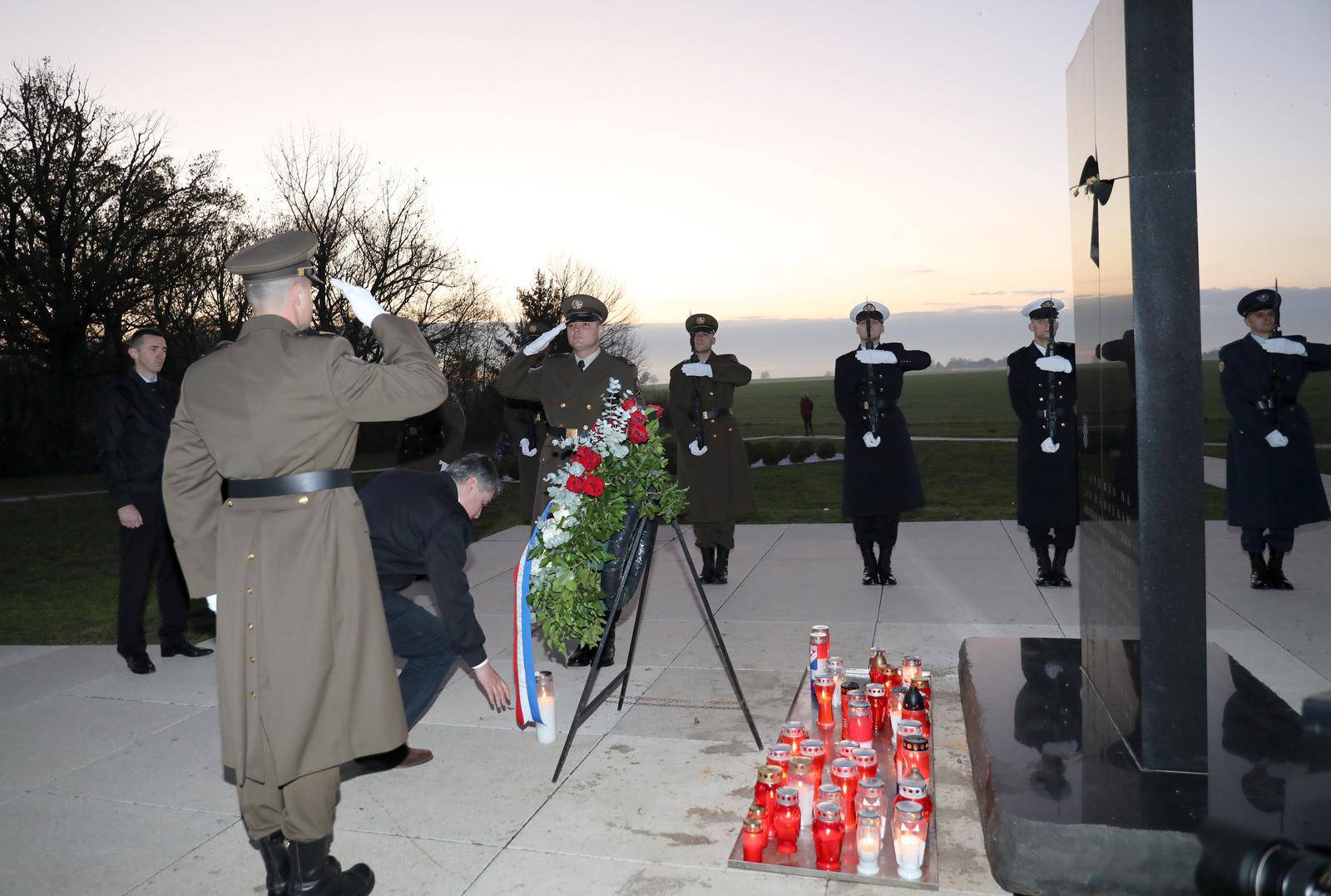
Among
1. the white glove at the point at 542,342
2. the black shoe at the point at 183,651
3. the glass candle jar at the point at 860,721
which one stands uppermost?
the white glove at the point at 542,342

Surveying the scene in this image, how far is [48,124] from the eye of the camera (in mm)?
25188

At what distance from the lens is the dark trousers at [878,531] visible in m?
7.48

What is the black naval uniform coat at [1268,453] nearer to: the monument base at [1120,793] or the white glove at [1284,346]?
the white glove at [1284,346]

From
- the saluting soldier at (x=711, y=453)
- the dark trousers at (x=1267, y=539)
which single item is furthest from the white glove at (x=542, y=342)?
the dark trousers at (x=1267, y=539)

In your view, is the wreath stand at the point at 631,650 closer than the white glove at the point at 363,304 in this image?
No

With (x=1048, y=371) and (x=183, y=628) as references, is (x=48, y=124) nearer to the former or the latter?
(x=183, y=628)

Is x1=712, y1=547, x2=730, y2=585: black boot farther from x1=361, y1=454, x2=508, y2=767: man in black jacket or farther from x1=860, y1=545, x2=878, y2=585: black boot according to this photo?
x1=361, y1=454, x2=508, y2=767: man in black jacket

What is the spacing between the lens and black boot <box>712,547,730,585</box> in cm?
773

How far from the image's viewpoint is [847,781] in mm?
3297

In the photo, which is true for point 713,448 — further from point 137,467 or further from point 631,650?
point 137,467

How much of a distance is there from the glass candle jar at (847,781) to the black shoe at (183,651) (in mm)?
4327

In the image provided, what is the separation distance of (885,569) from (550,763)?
397 centimetres

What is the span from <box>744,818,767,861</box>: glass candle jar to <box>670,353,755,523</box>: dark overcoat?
466 cm

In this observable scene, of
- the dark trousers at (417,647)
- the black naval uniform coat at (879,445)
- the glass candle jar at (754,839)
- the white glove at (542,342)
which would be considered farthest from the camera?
the black naval uniform coat at (879,445)
